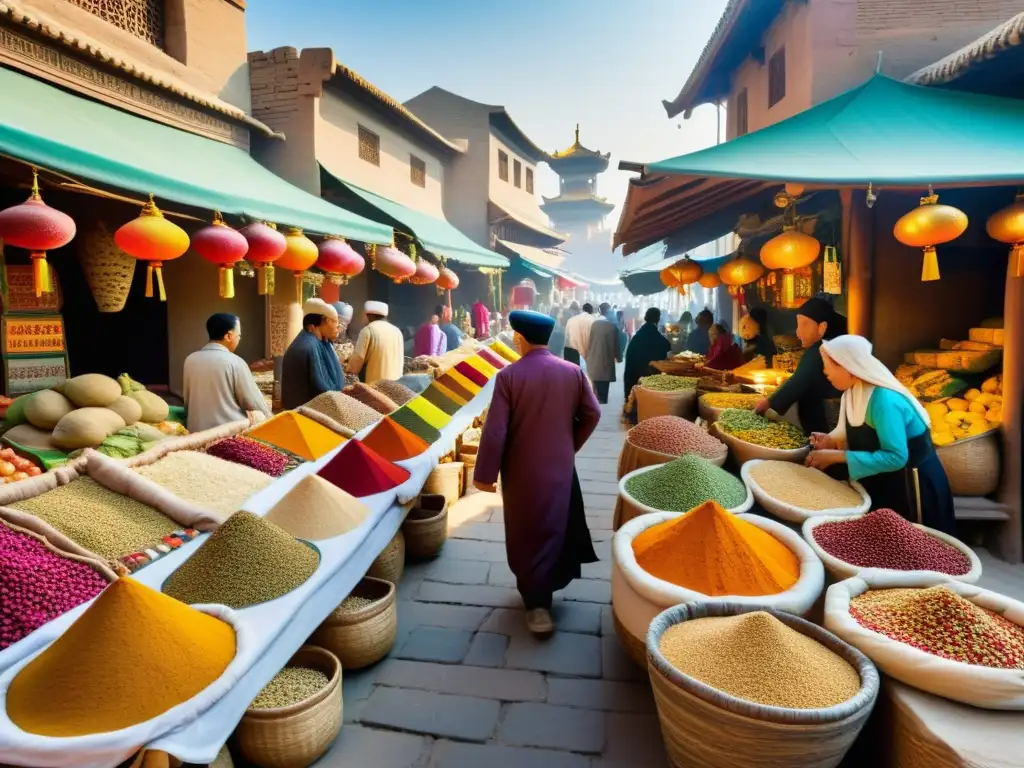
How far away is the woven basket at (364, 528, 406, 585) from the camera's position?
3.09m

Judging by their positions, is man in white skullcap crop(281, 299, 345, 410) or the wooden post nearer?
the wooden post

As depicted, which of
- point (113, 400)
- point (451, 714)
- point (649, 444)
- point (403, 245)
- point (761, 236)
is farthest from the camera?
point (403, 245)

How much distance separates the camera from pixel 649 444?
3.49m

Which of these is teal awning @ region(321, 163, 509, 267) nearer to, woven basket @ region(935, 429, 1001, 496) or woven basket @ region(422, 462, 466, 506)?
woven basket @ region(422, 462, 466, 506)

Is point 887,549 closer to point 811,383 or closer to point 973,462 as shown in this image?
point 811,383

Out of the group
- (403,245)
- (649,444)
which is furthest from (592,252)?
(649,444)

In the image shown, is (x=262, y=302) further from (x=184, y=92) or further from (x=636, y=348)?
(x=636, y=348)

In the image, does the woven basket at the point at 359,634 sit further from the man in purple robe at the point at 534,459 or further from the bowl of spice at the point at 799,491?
the bowl of spice at the point at 799,491

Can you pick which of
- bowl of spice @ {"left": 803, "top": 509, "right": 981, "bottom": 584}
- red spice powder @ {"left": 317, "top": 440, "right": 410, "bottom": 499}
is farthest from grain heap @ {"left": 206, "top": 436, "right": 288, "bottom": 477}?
bowl of spice @ {"left": 803, "top": 509, "right": 981, "bottom": 584}

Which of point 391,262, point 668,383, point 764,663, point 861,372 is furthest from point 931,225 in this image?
point 391,262

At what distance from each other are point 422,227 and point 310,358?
6001 millimetres

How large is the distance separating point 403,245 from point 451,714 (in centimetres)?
746

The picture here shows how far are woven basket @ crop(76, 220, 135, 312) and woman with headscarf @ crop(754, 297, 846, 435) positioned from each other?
16.9 ft

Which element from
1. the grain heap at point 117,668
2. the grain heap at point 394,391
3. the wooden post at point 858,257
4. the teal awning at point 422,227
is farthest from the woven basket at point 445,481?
the teal awning at point 422,227
